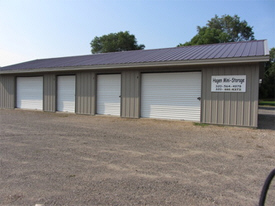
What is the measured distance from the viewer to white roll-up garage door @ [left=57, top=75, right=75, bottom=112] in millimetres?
11969

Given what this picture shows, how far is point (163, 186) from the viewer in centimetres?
304

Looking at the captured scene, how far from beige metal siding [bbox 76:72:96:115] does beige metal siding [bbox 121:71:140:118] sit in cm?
178

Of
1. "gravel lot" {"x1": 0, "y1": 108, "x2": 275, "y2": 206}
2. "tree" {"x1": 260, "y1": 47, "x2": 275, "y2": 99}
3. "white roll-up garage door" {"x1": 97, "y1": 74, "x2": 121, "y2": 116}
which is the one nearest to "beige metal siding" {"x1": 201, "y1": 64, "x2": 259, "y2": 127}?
"gravel lot" {"x1": 0, "y1": 108, "x2": 275, "y2": 206}

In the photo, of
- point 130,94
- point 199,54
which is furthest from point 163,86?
point 199,54

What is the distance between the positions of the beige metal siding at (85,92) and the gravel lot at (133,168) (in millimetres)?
4818

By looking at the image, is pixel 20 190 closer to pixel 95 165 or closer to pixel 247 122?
pixel 95 165

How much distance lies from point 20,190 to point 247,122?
758 centimetres

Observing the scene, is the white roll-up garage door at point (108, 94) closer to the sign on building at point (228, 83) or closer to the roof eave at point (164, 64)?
the roof eave at point (164, 64)

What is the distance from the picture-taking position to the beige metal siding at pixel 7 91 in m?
14.2

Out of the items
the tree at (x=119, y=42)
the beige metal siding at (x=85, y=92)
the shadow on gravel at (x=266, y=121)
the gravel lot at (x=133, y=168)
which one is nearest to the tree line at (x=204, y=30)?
the tree at (x=119, y=42)

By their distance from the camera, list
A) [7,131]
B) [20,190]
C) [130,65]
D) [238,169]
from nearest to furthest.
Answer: [20,190] < [238,169] < [7,131] < [130,65]

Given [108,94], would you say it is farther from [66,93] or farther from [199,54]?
[199,54]

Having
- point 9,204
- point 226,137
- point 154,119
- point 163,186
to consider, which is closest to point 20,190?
point 9,204

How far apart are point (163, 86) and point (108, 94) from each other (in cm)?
295
